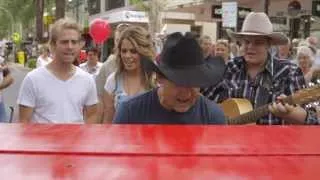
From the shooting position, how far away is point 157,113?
2801 millimetres

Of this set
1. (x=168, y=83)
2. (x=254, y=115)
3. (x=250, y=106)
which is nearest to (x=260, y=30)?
(x=250, y=106)

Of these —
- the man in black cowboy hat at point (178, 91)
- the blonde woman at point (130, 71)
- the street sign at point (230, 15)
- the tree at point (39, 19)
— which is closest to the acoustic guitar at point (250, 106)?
the blonde woman at point (130, 71)

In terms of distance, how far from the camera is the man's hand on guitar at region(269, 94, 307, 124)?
356 centimetres

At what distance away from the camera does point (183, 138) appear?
6.11ft

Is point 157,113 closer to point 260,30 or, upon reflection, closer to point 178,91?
point 178,91

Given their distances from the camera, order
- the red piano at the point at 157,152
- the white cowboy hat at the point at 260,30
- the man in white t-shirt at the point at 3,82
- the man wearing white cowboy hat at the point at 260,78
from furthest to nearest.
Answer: the man in white t-shirt at the point at 3,82 < the white cowboy hat at the point at 260,30 < the man wearing white cowboy hat at the point at 260,78 < the red piano at the point at 157,152

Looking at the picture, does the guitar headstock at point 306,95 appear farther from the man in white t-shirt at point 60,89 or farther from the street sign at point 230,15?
the street sign at point 230,15

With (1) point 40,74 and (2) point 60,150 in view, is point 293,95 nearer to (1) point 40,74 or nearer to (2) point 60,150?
(1) point 40,74

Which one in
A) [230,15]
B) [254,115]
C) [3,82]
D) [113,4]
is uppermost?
[113,4]

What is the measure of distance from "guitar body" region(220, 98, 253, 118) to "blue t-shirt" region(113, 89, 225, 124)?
101 cm

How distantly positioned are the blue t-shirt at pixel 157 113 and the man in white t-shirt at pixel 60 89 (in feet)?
4.15

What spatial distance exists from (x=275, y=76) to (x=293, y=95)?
0.25 m

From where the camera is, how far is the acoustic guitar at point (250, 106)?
3.70m

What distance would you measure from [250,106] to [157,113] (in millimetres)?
1282
